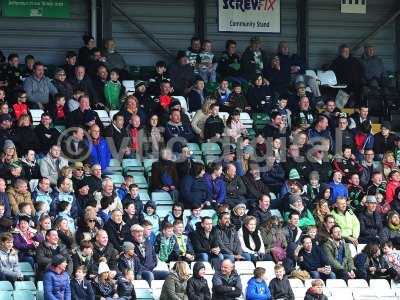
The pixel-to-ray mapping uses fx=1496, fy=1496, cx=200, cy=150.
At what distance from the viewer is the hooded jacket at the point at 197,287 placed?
2044 cm

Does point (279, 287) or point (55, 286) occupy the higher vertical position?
point (55, 286)

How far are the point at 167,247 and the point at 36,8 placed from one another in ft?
23.1

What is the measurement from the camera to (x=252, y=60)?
27.5 metres

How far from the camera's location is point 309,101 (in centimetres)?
2700

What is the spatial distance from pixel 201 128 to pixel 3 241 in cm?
601

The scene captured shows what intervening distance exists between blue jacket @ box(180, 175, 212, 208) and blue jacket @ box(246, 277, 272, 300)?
96.1 inches

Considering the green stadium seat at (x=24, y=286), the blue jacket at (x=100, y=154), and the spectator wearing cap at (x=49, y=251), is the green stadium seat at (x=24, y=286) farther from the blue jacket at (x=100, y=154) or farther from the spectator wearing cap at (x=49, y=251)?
the blue jacket at (x=100, y=154)

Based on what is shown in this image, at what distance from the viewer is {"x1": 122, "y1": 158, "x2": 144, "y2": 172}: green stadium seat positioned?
24.2 metres

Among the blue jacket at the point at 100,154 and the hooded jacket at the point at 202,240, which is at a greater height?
the blue jacket at the point at 100,154

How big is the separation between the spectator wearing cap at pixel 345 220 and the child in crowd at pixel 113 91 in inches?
169

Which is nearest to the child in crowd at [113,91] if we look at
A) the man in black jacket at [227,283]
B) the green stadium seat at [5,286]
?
the man in black jacket at [227,283]

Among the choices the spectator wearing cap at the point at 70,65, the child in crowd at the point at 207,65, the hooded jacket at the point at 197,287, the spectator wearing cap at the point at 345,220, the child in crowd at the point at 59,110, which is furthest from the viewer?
the child in crowd at the point at 207,65

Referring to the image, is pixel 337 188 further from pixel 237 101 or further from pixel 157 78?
pixel 157 78

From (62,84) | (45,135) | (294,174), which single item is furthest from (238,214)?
(62,84)
